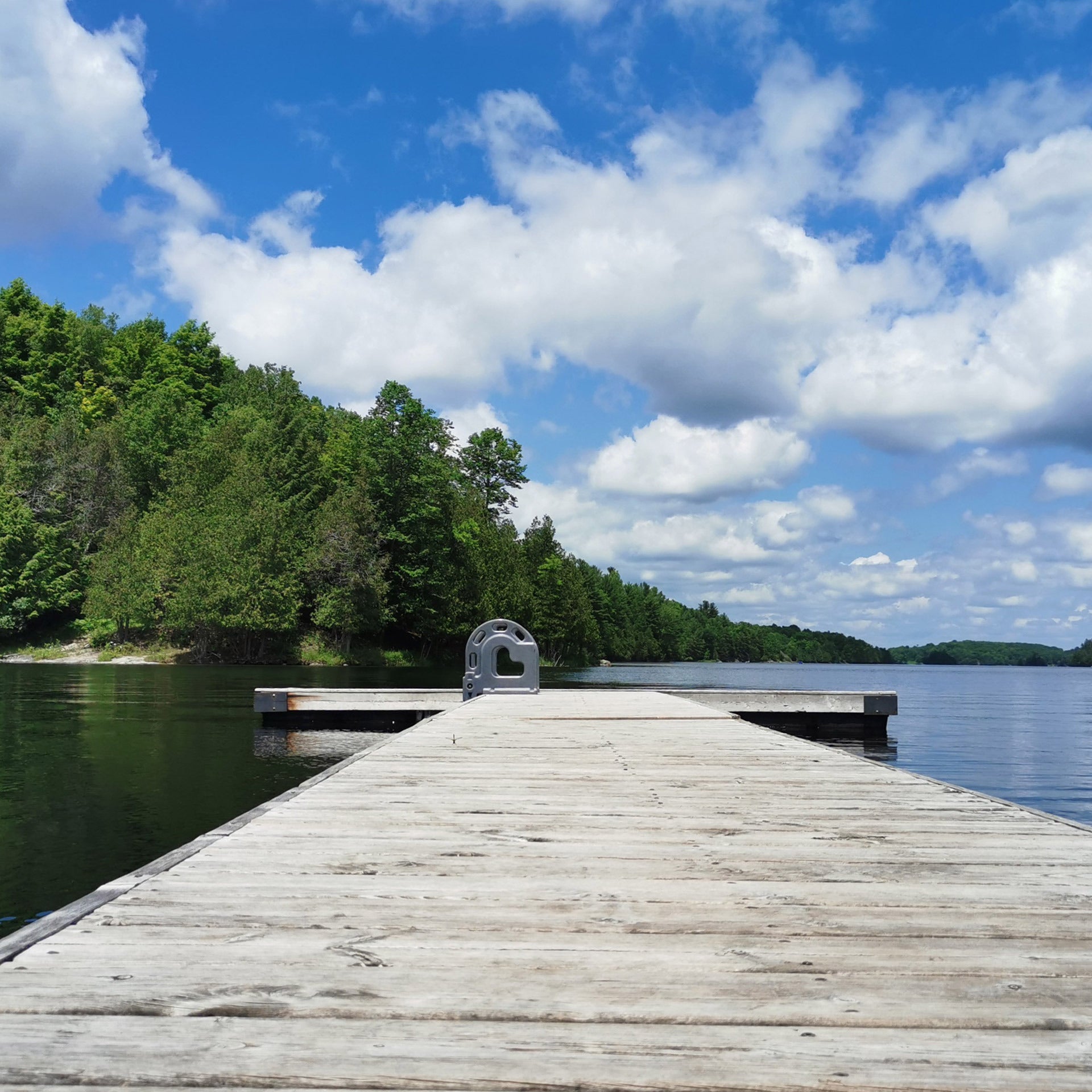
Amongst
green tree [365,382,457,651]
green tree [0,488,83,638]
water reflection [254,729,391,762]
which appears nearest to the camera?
water reflection [254,729,391,762]

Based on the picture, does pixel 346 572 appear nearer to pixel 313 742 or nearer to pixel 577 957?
pixel 313 742

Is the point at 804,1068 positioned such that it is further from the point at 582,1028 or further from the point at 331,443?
the point at 331,443

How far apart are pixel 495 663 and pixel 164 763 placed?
5.66 metres

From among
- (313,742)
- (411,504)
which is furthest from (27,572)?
(313,742)

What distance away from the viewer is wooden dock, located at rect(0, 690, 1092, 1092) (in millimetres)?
1978

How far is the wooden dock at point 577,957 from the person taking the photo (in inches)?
77.9

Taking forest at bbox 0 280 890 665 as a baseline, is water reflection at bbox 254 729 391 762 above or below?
below

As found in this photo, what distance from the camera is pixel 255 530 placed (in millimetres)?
52438

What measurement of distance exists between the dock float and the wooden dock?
42.5 ft

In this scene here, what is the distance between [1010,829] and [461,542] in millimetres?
56915

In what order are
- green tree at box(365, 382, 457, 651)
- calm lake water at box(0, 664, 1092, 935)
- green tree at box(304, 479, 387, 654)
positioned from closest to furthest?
calm lake water at box(0, 664, 1092, 935), green tree at box(304, 479, 387, 654), green tree at box(365, 382, 457, 651)

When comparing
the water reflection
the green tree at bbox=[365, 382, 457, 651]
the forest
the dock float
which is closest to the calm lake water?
the water reflection

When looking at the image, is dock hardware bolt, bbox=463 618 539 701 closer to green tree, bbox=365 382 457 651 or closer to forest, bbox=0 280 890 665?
forest, bbox=0 280 890 665

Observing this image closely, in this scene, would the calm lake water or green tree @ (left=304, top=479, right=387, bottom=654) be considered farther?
green tree @ (left=304, top=479, right=387, bottom=654)
